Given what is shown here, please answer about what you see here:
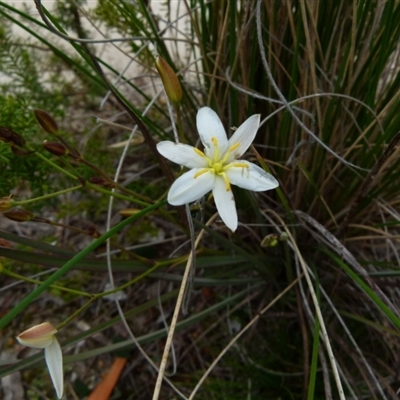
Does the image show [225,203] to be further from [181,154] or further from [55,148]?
[55,148]

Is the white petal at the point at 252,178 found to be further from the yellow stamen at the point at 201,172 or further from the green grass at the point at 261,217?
the green grass at the point at 261,217

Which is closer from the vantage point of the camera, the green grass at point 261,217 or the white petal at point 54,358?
the white petal at point 54,358

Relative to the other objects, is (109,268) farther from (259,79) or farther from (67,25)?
(67,25)

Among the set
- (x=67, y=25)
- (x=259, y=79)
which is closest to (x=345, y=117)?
(x=259, y=79)

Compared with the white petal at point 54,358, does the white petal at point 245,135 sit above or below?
above

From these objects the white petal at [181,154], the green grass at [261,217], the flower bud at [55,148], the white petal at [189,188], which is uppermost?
the flower bud at [55,148]

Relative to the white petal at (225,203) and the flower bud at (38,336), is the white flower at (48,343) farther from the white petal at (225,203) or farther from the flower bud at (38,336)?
the white petal at (225,203)

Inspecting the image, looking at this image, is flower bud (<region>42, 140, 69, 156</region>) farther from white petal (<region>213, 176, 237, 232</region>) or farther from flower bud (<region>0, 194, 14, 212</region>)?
white petal (<region>213, 176, 237, 232</region>)

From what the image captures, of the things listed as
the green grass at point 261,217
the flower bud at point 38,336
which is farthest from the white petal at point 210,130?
the flower bud at point 38,336
